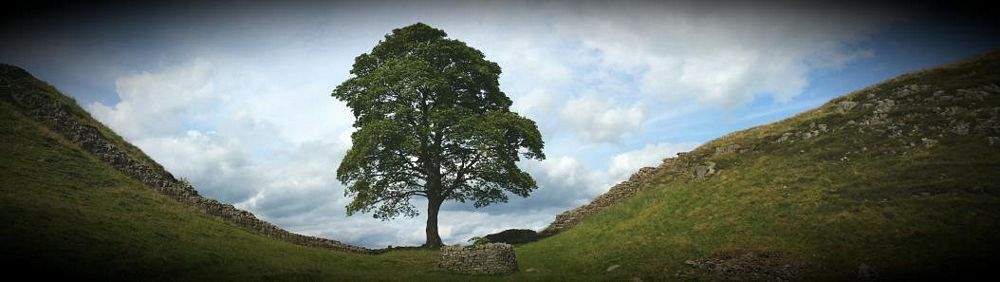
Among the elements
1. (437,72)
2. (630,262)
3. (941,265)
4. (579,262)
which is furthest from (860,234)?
(437,72)

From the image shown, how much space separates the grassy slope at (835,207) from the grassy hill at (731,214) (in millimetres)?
113

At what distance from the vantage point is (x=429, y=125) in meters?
40.4

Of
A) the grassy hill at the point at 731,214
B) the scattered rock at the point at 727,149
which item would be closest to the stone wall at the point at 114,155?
the grassy hill at the point at 731,214

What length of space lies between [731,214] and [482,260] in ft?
50.6

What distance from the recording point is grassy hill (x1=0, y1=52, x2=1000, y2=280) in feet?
68.6

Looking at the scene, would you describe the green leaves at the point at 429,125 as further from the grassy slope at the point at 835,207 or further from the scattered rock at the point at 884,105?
the scattered rock at the point at 884,105

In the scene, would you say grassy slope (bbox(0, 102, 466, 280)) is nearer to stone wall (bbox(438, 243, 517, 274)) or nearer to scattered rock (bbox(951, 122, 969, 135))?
stone wall (bbox(438, 243, 517, 274))

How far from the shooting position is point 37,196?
81.4ft

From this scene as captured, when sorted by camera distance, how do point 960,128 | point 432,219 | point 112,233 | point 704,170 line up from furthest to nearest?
point 432,219 → point 704,170 → point 960,128 → point 112,233

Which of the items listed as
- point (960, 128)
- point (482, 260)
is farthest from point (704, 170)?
point (482, 260)

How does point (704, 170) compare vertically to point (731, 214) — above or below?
above

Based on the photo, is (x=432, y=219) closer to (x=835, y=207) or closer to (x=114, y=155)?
(x=114, y=155)

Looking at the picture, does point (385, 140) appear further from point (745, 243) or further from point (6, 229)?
point (745, 243)

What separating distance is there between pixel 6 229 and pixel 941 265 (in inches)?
1435
